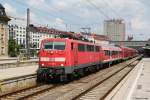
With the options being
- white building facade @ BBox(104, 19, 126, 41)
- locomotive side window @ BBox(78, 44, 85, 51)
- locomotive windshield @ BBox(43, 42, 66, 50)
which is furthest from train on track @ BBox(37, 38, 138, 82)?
white building facade @ BBox(104, 19, 126, 41)

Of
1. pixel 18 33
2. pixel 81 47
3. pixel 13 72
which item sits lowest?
pixel 13 72

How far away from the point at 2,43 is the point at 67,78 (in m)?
73.0

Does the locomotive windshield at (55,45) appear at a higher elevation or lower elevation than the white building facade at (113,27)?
lower

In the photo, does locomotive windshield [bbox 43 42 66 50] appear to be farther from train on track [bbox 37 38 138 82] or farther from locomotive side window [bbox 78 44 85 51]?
locomotive side window [bbox 78 44 85 51]

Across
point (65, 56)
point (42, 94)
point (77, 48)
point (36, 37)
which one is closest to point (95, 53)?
point (77, 48)

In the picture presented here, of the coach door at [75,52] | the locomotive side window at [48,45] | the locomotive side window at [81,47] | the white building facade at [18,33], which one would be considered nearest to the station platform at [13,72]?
the locomotive side window at [48,45]

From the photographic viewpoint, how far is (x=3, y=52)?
9612 centimetres

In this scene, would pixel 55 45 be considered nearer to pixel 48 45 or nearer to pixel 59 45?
pixel 59 45

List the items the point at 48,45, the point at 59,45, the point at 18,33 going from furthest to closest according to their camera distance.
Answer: the point at 18,33, the point at 48,45, the point at 59,45

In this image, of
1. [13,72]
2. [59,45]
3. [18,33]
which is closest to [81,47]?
[59,45]

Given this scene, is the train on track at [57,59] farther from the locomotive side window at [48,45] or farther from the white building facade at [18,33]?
the white building facade at [18,33]

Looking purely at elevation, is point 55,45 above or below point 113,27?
below

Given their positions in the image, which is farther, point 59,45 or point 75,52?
point 75,52

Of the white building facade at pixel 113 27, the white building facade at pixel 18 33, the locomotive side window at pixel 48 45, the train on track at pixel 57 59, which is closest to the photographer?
the train on track at pixel 57 59
